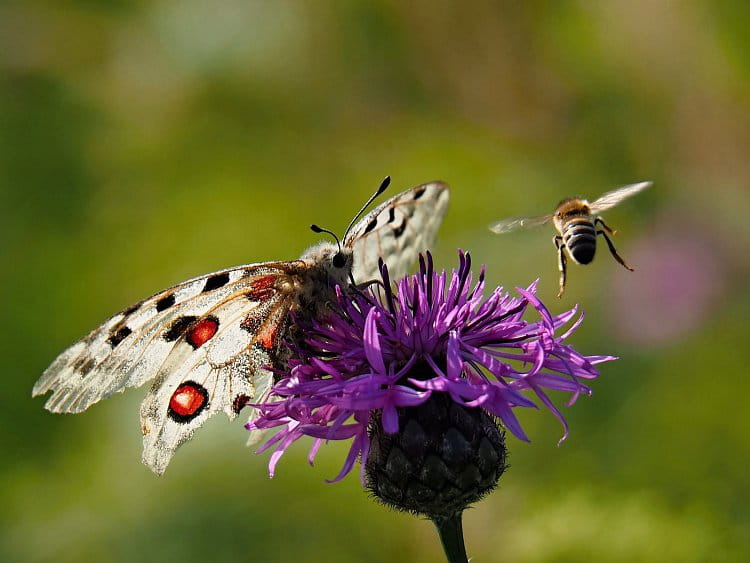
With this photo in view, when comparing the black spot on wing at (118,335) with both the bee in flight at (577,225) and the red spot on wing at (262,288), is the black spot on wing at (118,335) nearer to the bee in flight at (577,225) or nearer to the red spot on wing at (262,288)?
the red spot on wing at (262,288)

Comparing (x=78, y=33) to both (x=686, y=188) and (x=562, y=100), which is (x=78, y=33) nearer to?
(x=562, y=100)

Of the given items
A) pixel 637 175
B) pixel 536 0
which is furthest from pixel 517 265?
pixel 536 0

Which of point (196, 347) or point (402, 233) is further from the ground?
point (402, 233)

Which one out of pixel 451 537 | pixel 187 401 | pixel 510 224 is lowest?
pixel 451 537

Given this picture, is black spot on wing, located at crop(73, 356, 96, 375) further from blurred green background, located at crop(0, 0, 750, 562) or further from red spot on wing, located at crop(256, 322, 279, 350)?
blurred green background, located at crop(0, 0, 750, 562)

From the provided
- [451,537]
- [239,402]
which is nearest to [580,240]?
[451,537]

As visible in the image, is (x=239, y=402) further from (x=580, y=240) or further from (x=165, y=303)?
(x=580, y=240)

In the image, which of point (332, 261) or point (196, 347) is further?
point (332, 261)
